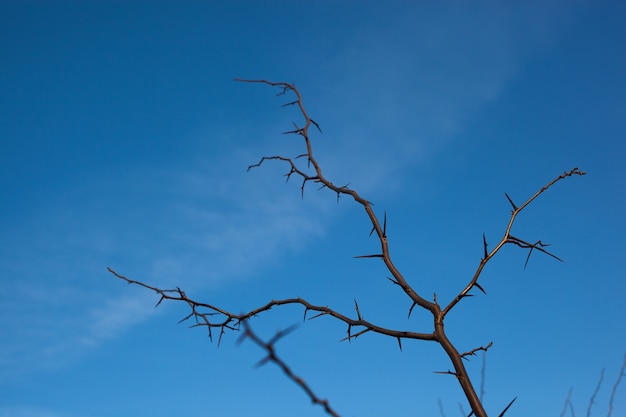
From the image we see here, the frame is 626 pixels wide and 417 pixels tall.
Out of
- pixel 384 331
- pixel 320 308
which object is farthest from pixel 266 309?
pixel 384 331

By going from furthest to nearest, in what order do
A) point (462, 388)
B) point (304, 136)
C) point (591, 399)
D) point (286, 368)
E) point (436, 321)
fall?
point (304, 136)
point (591, 399)
point (436, 321)
point (462, 388)
point (286, 368)

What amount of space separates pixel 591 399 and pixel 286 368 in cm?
236

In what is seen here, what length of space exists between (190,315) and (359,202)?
1004 mm

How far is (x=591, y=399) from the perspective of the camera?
9.32 ft

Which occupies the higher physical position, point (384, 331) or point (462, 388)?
point (384, 331)

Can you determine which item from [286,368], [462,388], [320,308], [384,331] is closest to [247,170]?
[320,308]

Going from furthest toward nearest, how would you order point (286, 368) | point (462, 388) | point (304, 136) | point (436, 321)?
point (304, 136), point (436, 321), point (462, 388), point (286, 368)

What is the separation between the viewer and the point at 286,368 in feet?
3.16

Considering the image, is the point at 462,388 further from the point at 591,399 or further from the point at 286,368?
the point at 286,368

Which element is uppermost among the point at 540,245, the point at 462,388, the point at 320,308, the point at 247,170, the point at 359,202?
the point at 247,170

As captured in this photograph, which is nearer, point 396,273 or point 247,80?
point 396,273

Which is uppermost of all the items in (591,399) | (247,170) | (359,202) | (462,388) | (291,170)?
(247,170)

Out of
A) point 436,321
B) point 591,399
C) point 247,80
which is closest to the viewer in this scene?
point 436,321

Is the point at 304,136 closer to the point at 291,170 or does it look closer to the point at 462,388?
the point at 291,170
